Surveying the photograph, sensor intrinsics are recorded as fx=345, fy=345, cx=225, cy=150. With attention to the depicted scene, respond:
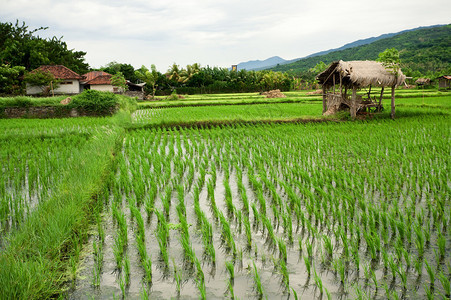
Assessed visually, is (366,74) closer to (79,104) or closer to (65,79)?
(79,104)

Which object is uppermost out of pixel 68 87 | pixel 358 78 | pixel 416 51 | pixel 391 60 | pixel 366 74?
pixel 416 51

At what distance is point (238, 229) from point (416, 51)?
6735 cm

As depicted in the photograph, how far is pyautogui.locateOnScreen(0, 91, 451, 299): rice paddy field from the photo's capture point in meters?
2.55

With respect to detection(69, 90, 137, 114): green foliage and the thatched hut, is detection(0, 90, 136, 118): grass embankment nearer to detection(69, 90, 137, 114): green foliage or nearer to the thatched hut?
detection(69, 90, 137, 114): green foliage

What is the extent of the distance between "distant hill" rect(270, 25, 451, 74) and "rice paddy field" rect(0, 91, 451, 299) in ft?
Result: 120

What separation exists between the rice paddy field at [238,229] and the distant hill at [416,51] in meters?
36.5

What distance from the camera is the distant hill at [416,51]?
49.4m

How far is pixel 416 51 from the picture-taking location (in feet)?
196

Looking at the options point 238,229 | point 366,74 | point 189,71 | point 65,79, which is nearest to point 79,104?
point 366,74

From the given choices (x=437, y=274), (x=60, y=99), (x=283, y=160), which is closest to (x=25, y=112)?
(x=60, y=99)

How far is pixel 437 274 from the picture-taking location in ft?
8.47

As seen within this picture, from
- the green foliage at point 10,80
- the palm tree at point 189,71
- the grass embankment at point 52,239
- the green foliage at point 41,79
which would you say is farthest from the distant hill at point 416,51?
the grass embankment at point 52,239

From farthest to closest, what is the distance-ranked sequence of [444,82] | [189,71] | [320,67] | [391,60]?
[189,71]
[320,67]
[444,82]
[391,60]

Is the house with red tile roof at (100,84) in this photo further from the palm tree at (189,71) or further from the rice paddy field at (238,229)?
the rice paddy field at (238,229)
